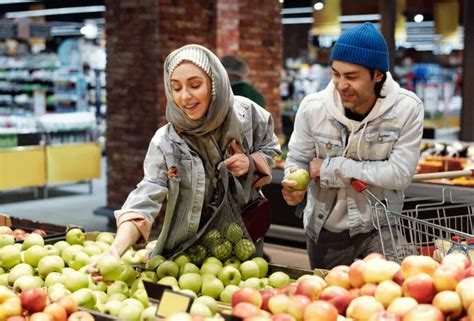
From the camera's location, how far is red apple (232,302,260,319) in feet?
7.20

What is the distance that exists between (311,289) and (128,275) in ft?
2.69

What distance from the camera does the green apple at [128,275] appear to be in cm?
285

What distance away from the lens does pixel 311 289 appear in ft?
7.90

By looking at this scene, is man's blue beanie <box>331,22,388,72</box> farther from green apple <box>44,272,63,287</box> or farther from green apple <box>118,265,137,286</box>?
green apple <box>44,272,63,287</box>

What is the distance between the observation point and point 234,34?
859 centimetres

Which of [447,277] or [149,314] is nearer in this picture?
[447,277]

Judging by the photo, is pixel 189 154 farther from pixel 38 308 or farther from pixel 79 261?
pixel 38 308

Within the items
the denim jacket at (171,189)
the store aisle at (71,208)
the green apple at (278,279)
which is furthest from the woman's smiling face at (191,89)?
the store aisle at (71,208)

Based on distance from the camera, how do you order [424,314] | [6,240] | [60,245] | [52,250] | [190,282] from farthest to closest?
[6,240] < [60,245] < [52,250] < [190,282] < [424,314]

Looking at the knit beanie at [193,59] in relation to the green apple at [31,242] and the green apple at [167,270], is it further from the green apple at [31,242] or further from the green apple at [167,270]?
the green apple at [31,242]

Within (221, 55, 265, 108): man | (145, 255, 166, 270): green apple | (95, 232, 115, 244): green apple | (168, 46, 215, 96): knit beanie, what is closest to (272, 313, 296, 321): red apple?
(145, 255, 166, 270): green apple

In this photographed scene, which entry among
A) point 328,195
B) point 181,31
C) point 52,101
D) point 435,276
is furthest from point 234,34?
point 52,101

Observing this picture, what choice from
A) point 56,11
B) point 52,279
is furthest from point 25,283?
point 56,11

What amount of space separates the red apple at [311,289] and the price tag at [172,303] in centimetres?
44
